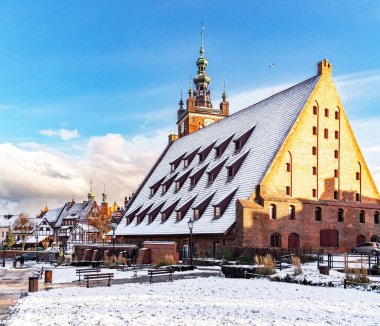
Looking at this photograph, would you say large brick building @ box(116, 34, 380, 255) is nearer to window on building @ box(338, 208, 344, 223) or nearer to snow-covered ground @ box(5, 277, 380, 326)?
window on building @ box(338, 208, 344, 223)

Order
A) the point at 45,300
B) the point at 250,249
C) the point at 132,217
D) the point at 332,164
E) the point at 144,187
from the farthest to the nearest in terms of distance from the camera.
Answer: the point at 144,187 < the point at 132,217 < the point at 332,164 < the point at 250,249 < the point at 45,300

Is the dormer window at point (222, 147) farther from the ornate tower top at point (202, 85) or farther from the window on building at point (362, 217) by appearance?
the ornate tower top at point (202, 85)

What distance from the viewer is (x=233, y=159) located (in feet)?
159

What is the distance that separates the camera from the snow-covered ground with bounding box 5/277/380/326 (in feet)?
51.8

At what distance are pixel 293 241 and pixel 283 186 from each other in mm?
4598

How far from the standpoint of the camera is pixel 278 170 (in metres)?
42.4

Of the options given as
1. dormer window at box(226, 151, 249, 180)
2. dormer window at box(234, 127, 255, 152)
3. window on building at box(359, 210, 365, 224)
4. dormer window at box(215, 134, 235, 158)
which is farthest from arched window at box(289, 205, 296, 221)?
dormer window at box(215, 134, 235, 158)

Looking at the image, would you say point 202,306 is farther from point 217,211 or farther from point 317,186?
point 317,186

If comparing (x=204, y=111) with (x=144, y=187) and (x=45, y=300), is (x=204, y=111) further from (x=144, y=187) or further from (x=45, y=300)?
(x=45, y=300)

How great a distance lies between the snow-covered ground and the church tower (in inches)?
2335

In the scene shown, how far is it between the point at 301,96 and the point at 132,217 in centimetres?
2456

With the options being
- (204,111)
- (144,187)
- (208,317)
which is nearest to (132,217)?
(144,187)

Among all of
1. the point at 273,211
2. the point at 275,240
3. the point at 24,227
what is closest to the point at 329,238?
the point at 275,240

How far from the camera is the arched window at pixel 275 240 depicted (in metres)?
41.0
